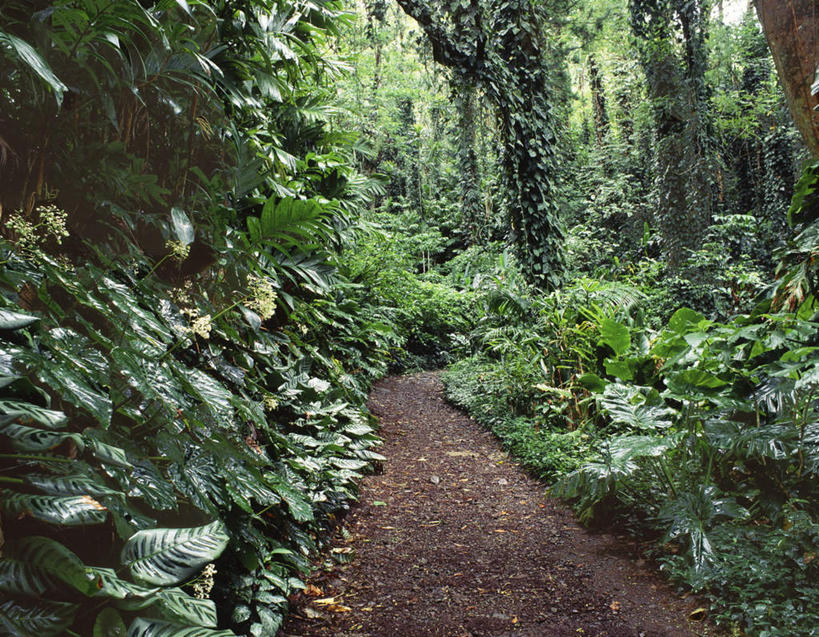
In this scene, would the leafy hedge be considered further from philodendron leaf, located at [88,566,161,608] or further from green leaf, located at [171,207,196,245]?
green leaf, located at [171,207,196,245]

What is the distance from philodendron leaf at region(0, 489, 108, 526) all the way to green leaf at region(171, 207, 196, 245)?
114cm

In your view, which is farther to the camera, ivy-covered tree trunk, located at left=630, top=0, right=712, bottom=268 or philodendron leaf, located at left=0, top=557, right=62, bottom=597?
ivy-covered tree trunk, located at left=630, top=0, right=712, bottom=268

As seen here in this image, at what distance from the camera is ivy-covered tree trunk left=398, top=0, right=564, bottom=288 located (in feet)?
23.0

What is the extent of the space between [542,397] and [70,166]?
459 cm

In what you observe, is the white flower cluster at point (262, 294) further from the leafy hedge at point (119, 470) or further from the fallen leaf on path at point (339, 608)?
the fallen leaf on path at point (339, 608)

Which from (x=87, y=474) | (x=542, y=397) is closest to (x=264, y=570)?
(x=87, y=474)

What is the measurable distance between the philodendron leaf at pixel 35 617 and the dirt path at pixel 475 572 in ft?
4.36

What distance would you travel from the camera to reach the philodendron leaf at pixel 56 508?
95 cm

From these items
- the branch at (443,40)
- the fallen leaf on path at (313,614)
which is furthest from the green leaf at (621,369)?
the branch at (443,40)

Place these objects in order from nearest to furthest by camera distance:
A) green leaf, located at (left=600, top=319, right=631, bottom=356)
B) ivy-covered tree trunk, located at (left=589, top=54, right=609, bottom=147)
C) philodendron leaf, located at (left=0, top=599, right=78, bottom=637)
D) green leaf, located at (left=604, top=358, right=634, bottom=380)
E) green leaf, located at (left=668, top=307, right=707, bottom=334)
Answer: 1. philodendron leaf, located at (left=0, top=599, right=78, bottom=637)
2. green leaf, located at (left=668, top=307, right=707, bottom=334)
3. green leaf, located at (left=604, top=358, right=634, bottom=380)
4. green leaf, located at (left=600, top=319, right=631, bottom=356)
5. ivy-covered tree trunk, located at (left=589, top=54, right=609, bottom=147)

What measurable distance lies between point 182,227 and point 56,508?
48.8 inches

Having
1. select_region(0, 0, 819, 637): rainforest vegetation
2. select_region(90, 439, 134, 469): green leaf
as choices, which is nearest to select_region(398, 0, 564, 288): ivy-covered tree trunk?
select_region(0, 0, 819, 637): rainforest vegetation

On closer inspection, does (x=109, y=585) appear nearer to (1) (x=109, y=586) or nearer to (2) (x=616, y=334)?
(1) (x=109, y=586)

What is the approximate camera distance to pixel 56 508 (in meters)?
0.98
